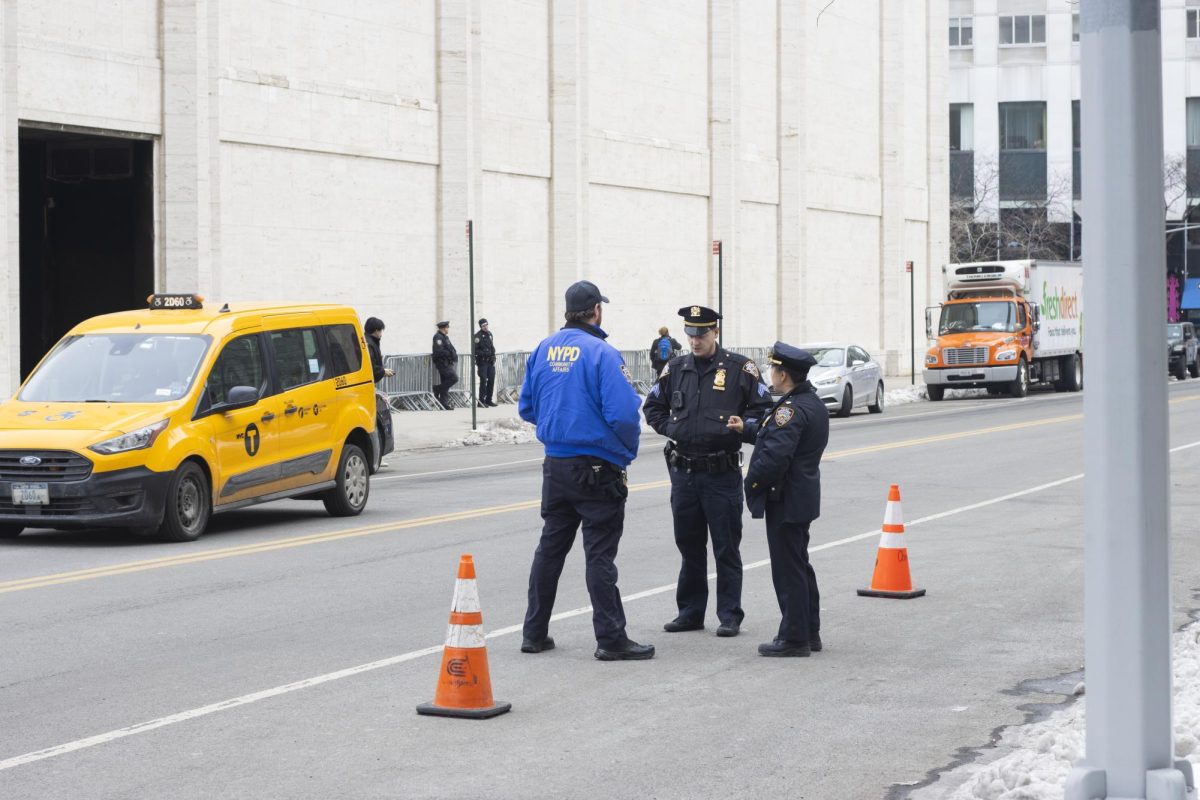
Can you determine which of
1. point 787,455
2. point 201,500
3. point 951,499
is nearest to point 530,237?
point 951,499

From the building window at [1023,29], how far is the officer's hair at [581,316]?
87.8 meters

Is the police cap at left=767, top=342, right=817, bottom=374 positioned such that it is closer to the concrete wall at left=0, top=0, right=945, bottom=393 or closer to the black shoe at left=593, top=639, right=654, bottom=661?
the black shoe at left=593, top=639, right=654, bottom=661

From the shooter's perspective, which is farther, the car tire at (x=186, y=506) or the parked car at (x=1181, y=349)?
the parked car at (x=1181, y=349)

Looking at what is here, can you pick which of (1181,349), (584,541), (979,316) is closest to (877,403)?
(979,316)

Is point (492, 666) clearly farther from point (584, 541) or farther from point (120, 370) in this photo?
point (120, 370)

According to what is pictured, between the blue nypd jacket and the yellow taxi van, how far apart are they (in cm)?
595

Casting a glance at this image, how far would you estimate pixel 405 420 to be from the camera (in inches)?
1292

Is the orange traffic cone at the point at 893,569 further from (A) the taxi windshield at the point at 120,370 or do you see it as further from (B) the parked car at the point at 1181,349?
(B) the parked car at the point at 1181,349

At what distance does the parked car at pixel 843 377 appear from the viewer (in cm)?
3447

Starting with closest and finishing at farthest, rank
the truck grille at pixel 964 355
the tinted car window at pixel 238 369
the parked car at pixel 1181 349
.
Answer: the tinted car window at pixel 238 369
the truck grille at pixel 964 355
the parked car at pixel 1181 349

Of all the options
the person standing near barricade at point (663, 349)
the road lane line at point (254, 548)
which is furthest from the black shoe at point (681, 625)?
the person standing near barricade at point (663, 349)

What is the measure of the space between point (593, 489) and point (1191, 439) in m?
19.7

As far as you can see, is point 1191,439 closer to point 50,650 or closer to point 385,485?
point 385,485

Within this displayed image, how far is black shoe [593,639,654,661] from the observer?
8984 millimetres
